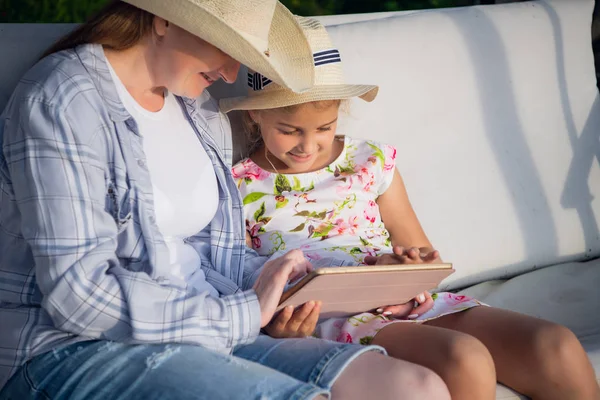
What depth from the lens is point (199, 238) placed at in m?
2.21

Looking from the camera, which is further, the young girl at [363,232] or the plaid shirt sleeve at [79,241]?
the young girl at [363,232]

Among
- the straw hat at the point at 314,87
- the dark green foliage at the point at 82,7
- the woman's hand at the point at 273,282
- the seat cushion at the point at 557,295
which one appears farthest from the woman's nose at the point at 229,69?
the dark green foliage at the point at 82,7

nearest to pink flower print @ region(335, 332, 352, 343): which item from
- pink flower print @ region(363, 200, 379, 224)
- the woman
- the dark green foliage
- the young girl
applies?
the young girl

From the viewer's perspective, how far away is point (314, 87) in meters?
2.27

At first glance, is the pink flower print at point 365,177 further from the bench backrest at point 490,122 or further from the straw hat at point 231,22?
the straw hat at point 231,22

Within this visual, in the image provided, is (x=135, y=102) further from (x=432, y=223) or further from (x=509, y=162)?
(x=509, y=162)

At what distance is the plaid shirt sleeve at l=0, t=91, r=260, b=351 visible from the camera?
1671mm

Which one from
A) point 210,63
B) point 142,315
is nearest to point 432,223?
point 210,63

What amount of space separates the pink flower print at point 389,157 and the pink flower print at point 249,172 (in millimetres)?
343

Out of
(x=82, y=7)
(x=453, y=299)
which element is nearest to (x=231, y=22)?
(x=453, y=299)

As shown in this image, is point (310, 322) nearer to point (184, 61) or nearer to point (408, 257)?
point (408, 257)

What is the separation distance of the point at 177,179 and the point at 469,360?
75 centimetres

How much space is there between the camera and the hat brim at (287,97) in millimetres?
2244

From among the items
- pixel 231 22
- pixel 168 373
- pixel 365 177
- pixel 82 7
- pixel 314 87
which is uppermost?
pixel 82 7
